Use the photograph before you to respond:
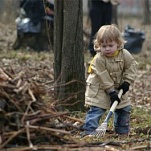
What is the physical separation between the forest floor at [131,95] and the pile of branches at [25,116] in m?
0.18

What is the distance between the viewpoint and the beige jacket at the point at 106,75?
7.05 metres

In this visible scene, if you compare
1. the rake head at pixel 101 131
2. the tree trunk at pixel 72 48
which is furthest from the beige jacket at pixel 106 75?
the tree trunk at pixel 72 48

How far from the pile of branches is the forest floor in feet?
0.60

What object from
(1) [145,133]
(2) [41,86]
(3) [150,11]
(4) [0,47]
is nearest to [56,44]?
(1) [145,133]

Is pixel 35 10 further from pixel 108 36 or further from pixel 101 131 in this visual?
pixel 101 131

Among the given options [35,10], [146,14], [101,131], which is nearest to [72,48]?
[101,131]

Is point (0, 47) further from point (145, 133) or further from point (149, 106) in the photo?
point (145, 133)

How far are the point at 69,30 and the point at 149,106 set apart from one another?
8.27 ft

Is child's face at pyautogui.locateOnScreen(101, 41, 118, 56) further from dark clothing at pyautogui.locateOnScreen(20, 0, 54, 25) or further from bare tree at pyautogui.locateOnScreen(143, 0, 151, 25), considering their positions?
bare tree at pyautogui.locateOnScreen(143, 0, 151, 25)

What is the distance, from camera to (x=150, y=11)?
93.7 ft

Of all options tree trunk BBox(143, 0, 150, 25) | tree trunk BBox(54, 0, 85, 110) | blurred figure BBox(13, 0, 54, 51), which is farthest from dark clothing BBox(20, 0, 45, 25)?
tree trunk BBox(143, 0, 150, 25)

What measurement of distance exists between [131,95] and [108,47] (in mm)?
4678

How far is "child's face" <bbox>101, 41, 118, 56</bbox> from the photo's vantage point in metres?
6.95

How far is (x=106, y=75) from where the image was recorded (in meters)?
7.05
